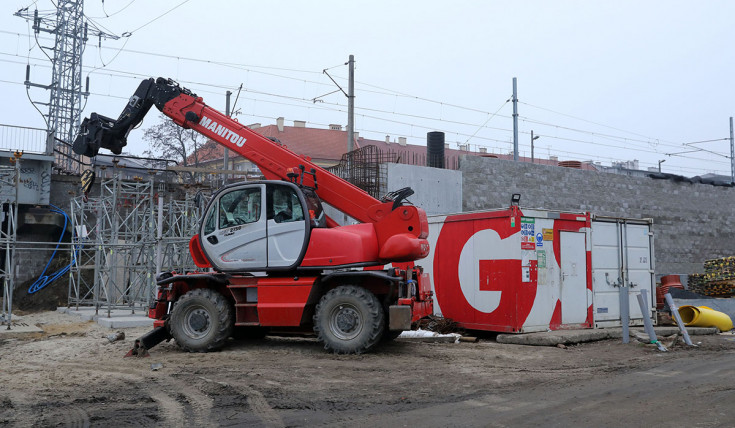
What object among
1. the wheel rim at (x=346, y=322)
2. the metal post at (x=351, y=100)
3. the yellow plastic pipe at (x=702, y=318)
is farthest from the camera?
the metal post at (x=351, y=100)

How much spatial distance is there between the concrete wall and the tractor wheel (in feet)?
31.3

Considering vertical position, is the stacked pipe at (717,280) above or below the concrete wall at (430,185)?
below

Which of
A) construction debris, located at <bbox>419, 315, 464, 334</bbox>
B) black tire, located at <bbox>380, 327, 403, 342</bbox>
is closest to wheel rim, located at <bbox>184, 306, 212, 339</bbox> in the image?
black tire, located at <bbox>380, 327, 403, 342</bbox>

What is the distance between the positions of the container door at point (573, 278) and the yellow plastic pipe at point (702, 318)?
2.85 m

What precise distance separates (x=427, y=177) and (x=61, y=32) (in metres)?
19.3

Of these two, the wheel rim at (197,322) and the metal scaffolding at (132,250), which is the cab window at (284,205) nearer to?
the wheel rim at (197,322)

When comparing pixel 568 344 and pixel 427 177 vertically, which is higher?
pixel 427 177

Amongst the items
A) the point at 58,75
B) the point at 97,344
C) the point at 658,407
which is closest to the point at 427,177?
the point at 97,344

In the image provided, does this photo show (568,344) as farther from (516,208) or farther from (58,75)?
(58,75)

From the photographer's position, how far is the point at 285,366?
→ 8844 mm

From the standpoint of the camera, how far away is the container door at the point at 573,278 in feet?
41.2

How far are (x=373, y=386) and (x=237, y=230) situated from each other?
4.12m

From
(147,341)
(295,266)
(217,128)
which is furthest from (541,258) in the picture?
(147,341)

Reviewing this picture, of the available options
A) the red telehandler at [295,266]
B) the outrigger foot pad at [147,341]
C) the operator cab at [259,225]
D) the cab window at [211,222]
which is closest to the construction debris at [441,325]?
the red telehandler at [295,266]
